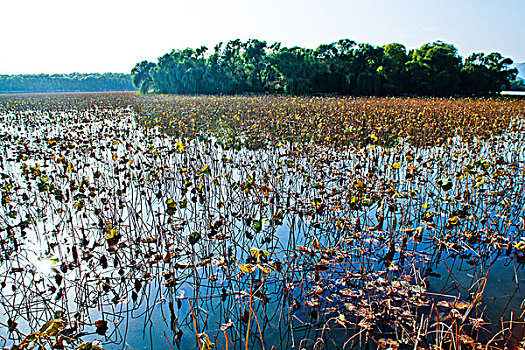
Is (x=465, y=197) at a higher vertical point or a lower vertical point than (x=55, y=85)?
lower

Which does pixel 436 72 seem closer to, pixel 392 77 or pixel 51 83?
pixel 392 77

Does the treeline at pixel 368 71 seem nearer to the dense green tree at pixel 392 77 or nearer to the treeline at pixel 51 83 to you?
the dense green tree at pixel 392 77

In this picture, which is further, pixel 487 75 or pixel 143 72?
pixel 143 72

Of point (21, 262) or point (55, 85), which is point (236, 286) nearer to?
point (21, 262)

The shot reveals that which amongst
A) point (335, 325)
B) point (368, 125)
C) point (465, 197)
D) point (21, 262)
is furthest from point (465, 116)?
point (21, 262)

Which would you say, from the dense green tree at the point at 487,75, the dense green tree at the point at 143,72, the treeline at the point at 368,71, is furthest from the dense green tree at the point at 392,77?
the dense green tree at the point at 143,72

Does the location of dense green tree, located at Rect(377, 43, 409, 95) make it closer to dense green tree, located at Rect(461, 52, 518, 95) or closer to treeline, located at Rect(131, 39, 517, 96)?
treeline, located at Rect(131, 39, 517, 96)

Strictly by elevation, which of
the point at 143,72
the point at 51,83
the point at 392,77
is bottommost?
the point at 392,77

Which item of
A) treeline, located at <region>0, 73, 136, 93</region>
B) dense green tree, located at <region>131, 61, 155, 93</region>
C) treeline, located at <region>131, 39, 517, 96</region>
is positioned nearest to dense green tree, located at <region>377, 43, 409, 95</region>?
treeline, located at <region>131, 39, 517, 96</region>

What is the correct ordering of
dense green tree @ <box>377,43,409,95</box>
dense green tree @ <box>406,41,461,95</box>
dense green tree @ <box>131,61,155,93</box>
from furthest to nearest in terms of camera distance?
dense green tree @ <box>131,61,155,93</box> < dense green tree @ <box>377,43,409,95</box> < dense green tree @ <box>406,41,461,95</box>

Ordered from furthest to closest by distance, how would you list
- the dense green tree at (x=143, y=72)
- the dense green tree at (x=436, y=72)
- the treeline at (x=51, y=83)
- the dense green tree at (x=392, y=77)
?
the treeline at (x=51, y=83) < the dense green tree at (x=143, y=72) < the dense green tree at (x=392, y=77) < the dense green tree at (x=436, y=72)

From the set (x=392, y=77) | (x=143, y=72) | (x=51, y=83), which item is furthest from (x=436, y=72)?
(x=51, y=83)

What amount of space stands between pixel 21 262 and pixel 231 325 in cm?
312

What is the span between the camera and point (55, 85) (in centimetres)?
11706
